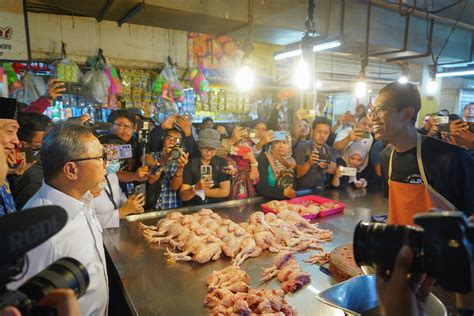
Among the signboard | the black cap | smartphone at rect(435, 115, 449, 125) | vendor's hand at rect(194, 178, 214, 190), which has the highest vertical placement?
the signboard

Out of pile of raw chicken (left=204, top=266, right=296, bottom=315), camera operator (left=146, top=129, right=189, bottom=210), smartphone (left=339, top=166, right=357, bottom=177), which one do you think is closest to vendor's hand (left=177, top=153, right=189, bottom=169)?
camera operator (left=146, top=129, right=189, bottom=210)

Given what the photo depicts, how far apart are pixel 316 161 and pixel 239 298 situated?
2692mm

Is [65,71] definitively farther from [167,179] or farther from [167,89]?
[167,179]

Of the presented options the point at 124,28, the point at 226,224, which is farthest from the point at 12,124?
the point at 124,28

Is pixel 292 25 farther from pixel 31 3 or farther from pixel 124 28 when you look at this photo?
pixel 31 3

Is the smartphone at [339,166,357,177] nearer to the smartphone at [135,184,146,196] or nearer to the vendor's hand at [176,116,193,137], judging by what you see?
the vendor's hand at [176,116,193,137]

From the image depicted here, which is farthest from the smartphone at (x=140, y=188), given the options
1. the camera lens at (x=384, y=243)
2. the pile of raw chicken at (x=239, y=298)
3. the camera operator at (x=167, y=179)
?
the camera lens at (x=384, y=243)

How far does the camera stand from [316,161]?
4.23m

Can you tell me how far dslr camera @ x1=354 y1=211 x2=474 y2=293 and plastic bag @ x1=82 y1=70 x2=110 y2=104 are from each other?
5086 millimetres

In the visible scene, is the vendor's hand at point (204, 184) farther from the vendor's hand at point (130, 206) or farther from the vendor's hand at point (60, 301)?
the vendor's hand at point (60, 301)

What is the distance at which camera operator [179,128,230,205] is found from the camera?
355 cm

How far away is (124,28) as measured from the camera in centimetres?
593

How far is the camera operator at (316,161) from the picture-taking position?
425cm

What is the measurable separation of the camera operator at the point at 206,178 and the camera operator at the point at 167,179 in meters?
0.09
